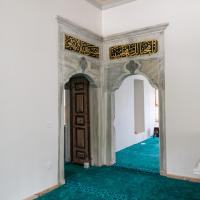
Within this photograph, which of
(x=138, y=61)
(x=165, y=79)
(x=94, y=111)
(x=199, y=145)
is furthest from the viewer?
(x=94, y=111)

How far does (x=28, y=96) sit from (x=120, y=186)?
215 centimetres

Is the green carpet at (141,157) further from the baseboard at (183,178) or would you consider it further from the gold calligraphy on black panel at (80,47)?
the gold calligraphy on black panel at (80,47)

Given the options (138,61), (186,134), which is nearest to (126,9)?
(138,61)

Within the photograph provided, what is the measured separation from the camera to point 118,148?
6.50 meters

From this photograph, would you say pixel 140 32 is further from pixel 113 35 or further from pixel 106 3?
pixel 106 3

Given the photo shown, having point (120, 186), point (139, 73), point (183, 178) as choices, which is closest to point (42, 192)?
point (120, 186)

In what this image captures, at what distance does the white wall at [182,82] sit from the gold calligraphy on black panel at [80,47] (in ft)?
4.62

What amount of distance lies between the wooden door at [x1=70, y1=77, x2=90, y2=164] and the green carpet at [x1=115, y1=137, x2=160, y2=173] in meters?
0.87

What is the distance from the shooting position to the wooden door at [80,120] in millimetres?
5113

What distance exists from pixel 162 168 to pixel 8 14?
12.4 ft

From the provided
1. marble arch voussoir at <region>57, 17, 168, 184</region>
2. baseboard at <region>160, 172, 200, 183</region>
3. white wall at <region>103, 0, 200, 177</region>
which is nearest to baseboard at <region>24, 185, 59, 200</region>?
marble arch voussoir at <region>57, 17, 168, 184</region>

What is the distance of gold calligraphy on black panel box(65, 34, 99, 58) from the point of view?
13.6 feet

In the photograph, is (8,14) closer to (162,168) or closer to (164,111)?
(164,111)

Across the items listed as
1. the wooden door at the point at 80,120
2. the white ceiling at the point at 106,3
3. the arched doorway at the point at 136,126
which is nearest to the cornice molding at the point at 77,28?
the white ceiling at the point at 106,3
